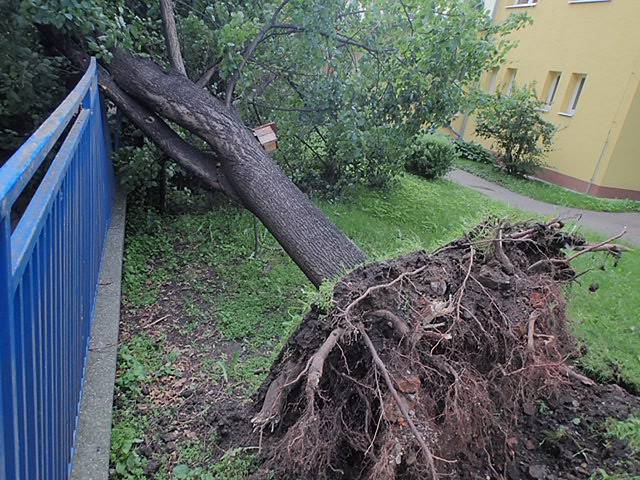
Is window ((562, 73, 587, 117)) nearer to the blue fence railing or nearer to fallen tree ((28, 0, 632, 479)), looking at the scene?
fallen tree ((28, 0, 632, 479))

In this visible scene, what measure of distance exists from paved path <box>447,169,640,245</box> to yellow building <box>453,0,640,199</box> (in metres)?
1.76

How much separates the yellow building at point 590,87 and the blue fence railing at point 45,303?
1219 centimetres

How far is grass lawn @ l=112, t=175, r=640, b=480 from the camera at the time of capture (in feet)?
8.92

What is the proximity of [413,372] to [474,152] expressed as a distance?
52.9 feet

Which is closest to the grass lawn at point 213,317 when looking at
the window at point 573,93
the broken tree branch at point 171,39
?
the broken tree branch at point 171,39

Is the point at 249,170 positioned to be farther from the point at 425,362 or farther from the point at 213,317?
the point at 425,362

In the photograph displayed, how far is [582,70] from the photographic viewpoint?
44.8ft

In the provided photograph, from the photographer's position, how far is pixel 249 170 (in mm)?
4359

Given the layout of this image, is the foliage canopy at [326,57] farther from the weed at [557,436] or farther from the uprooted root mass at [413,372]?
the weed at [557,436]

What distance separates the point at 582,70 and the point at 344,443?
14.7 meters

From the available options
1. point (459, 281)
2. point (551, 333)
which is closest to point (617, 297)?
point (551, 333)

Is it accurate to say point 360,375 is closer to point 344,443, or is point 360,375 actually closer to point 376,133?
point 344,443

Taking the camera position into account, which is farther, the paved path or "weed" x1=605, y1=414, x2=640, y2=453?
the paved path

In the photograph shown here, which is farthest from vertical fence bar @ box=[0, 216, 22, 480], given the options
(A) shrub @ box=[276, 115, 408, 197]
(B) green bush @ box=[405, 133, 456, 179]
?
(B) green bush @ box=[405, 133, 456, 179]
